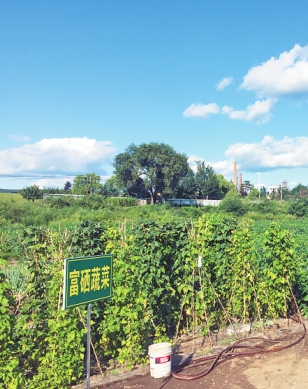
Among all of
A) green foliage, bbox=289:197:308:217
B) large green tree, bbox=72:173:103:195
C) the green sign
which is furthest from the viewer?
large green tree, bbox=72:173:103:195

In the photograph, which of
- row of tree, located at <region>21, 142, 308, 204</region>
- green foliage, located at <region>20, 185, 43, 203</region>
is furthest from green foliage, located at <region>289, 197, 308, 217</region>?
green foliage, located at <region>20, 185, 43, 203</region>

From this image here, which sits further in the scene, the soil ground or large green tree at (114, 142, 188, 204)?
large green tree at (114, 142, 188, 204)

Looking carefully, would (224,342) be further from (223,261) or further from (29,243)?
(29,243)

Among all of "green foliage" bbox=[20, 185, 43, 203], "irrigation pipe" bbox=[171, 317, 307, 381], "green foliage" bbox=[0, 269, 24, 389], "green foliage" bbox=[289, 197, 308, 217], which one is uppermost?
"green foliage" bbox=[20, 185, 43, 203]

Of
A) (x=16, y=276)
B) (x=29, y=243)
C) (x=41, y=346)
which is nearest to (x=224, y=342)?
(x=41, y=346)

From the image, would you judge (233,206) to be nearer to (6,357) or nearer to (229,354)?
(229,354)

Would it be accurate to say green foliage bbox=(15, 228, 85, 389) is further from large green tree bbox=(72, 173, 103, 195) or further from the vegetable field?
large green tree bbox=(72, 173, 103, 195)

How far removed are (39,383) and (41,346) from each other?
1.53 feet

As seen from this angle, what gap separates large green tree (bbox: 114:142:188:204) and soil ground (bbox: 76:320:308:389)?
162ft

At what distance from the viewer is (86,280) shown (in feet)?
12.5

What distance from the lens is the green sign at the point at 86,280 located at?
11.7 feet

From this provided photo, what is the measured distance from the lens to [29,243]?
5438 millimetres

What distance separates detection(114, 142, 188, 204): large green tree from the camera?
55.4 m

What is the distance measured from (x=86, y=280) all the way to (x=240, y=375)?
259 centimetres
